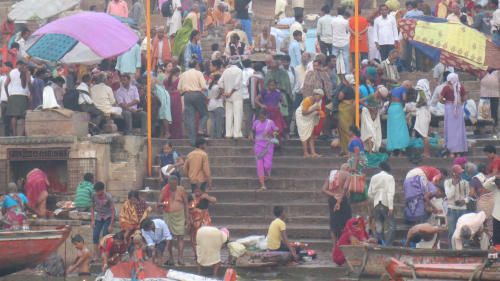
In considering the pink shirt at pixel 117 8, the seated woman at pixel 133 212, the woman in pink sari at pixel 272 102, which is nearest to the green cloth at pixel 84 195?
the seated woman at pixel 133 212

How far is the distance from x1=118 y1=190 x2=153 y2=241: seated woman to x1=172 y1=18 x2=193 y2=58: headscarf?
24.3 ft

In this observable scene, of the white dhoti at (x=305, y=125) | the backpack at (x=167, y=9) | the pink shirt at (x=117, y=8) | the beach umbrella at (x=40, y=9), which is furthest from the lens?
the backpack at (x=167, y=9)

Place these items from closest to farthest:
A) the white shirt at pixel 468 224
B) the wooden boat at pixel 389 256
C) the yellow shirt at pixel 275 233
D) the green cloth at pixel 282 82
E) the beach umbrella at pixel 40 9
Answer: the wooden boat at pixel 389 256
the white shirt at pixel 468 224
the yellow shirt at pixel 275 233
the green cloth at pixel 282 82
the beach umbrella at pixel 40 9

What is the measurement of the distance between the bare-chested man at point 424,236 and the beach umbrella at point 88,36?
6027 millimetres

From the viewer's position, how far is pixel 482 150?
22344 millimetres

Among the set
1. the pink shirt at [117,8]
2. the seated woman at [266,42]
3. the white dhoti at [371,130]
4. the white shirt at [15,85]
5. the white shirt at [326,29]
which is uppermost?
the pink shirt at [117,8]

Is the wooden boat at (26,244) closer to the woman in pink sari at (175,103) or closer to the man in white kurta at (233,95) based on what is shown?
the man in white kurta at (233,95)

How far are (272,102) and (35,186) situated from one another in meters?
4.49

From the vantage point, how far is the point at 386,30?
25.9 meters

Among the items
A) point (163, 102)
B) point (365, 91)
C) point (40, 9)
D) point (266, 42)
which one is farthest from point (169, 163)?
point (40, 9)

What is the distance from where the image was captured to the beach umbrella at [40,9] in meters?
25.8

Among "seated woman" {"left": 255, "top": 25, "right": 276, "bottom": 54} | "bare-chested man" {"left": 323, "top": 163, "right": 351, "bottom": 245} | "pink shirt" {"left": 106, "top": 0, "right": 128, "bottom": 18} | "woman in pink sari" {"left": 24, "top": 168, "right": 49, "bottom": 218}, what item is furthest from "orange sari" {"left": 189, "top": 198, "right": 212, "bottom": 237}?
"pink shirt" {"left": 106, "top": 0, "right": 128, "bottom": 18}

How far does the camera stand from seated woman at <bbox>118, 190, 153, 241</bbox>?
63.3ft

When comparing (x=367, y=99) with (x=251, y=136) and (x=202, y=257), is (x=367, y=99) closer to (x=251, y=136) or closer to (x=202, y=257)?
(x=251, y=136)
